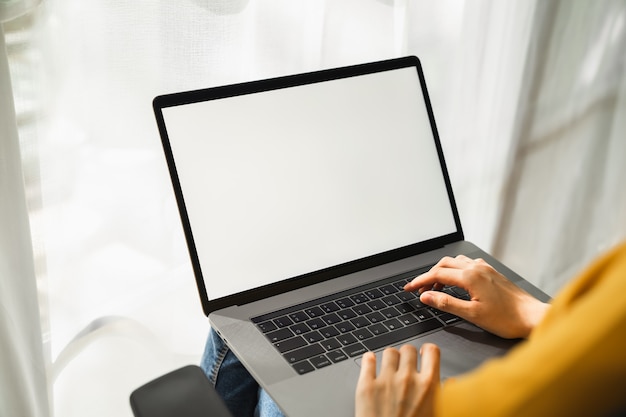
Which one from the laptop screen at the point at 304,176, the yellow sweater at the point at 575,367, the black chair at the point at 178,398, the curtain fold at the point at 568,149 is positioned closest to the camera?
the yellow sweater at the point at 575,367

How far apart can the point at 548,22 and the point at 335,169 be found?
877mm

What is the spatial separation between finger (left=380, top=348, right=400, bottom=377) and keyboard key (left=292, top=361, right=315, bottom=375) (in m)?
0.12

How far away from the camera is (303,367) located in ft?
2.72

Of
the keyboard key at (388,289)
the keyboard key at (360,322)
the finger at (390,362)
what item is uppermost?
the finger at (390,362)

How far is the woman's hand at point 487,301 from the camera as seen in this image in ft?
2.87

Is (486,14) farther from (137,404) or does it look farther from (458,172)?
(137,404)

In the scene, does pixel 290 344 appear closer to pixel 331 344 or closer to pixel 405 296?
pixel 331 344

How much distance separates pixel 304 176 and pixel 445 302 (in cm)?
27

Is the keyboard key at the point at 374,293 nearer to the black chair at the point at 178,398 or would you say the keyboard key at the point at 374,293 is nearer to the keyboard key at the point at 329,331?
the keyboard key at the point at 329,331

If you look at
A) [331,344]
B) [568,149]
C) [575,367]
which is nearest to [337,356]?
[331,344]

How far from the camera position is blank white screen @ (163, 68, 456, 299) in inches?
36.4

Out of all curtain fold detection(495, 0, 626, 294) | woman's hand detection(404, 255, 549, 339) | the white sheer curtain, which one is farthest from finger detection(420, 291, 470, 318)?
curtain fold detection(495, 0, 626, 294)

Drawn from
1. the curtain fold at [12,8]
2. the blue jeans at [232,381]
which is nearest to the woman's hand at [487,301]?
the blue jeans at [232,381]

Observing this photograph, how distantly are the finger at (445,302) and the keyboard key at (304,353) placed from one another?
0.51 feet
